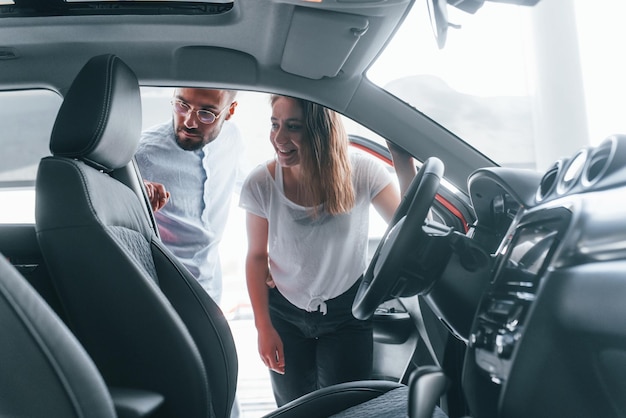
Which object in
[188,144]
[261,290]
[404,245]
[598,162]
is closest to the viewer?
[598,162]

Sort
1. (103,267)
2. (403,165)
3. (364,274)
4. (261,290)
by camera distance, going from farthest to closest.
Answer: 1. (261,290)
2. (403,165)
3. (364,274)
4. (103,267)

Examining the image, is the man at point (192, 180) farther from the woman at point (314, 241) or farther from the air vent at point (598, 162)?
the air vent at point (598, 162)

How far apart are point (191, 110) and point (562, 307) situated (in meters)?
1.47

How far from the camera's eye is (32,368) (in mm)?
833

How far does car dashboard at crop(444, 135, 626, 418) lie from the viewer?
708 millimetres

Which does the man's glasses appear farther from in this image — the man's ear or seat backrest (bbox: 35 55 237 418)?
seat backrest (bbox: 35 55 237 418)

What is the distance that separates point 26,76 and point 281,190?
77 centimetres

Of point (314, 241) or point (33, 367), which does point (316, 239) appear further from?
point (33, 367)

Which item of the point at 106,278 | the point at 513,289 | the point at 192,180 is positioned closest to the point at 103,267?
the point at 106,278

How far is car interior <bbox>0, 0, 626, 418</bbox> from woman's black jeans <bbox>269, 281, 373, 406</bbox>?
232 mm

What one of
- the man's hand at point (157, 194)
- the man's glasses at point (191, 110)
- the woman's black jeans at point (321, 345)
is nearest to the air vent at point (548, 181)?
the woman's black jeans at point (321, 345)

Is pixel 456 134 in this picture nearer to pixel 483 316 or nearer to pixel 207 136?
pixel 483 316

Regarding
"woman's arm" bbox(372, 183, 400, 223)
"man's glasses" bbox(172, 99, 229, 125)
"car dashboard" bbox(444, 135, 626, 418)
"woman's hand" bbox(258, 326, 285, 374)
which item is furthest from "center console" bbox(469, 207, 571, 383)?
"man's glasses" bbox(172, 99, 229, 125)

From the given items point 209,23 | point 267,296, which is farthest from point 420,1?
point 267,296
